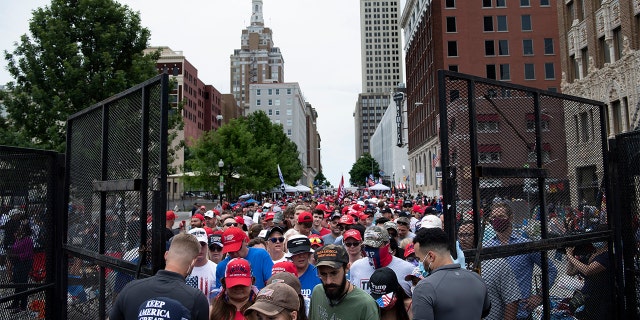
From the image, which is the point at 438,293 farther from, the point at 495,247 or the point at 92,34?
the point at 92,34

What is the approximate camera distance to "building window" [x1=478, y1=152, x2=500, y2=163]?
13.9 feet

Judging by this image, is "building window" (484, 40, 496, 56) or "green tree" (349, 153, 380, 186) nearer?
"building window" (484, 40, 496, 56)

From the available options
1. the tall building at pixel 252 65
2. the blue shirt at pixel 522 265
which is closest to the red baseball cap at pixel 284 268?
the blue shirt at pixel 522 265

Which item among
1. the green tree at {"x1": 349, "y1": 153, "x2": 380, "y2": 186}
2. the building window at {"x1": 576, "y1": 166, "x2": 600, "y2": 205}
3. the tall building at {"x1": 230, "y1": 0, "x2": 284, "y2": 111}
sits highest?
the tall building at {"x1": 230, "y1": 0, "x2": 284, "y2": 111}

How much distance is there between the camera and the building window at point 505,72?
56625 millimetres

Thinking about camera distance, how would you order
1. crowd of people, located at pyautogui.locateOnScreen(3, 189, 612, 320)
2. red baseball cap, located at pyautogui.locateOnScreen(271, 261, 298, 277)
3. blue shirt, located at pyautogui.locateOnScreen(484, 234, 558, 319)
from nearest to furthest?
crowd of people, located at pyautogui.locateOnScreen(3, 189, 612, 320), blue shirt, located at pyautogui.locateOnScreen(484, 234, 558, 319), red baseball cap, located at pyautogui.locateOnScreen(271, 261, 298, 277)

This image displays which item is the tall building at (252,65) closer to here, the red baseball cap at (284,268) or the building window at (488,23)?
the building window at (488,23)

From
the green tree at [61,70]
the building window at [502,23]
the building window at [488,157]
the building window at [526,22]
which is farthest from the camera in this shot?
the building window at [502,23]

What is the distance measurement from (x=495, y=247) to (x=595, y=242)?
184 centimetres

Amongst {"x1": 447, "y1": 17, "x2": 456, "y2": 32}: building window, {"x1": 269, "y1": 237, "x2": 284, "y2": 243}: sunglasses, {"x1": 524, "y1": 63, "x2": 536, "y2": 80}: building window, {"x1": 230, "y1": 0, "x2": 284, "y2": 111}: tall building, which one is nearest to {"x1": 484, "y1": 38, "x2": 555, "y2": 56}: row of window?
{"x1": 524, "y1": 63, "x2": 536, "y2": 80}: building window

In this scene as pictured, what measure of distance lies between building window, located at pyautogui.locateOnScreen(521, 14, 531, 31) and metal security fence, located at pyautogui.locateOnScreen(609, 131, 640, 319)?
58902mm

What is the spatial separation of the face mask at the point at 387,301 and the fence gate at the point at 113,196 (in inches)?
71.5

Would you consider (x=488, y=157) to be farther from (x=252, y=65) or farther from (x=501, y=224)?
(x=252, y=65)

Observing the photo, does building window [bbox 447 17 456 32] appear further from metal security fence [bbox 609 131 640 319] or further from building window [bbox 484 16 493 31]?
metal security fence [bbox 609 131 640 319]
